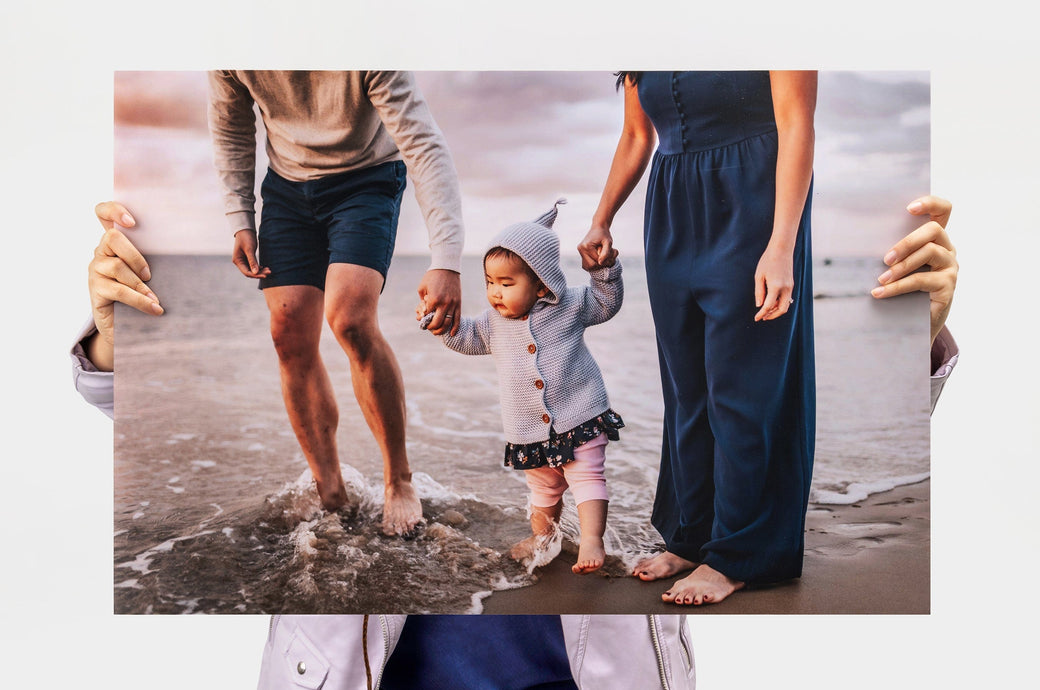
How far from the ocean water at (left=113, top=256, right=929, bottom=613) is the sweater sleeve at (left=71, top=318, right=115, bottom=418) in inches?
1.8

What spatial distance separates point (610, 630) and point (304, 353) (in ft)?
2.23

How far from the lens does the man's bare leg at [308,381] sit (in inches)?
57.9

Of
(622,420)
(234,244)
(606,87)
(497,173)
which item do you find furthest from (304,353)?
(606,87)

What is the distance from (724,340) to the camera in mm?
1427

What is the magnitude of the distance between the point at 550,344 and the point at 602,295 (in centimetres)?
12

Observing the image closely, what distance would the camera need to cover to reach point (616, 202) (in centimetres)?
144

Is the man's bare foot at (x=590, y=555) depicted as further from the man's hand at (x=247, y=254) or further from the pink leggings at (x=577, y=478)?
the man's hand at (x=247, y=254)

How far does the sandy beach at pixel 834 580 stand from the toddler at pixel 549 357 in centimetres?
5

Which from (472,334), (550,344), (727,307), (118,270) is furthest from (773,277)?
(118,270)

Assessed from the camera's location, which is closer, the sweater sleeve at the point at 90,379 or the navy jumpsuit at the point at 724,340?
the navy jumpsuit at the point at 724,340

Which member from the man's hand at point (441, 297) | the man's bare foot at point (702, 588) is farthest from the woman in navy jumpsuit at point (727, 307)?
the man's hand at point (441, 297)

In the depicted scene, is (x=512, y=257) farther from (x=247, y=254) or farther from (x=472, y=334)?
(x=247, y=254)

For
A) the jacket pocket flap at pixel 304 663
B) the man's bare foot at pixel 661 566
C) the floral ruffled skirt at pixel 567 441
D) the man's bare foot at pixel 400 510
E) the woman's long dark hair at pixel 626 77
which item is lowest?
the jacket pocket flap at pixel 304 663

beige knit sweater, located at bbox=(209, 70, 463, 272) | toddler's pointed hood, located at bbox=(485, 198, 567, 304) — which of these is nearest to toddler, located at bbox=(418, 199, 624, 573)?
toddler's pointed hood, located at bbox=(485, 198, 567, 304)
